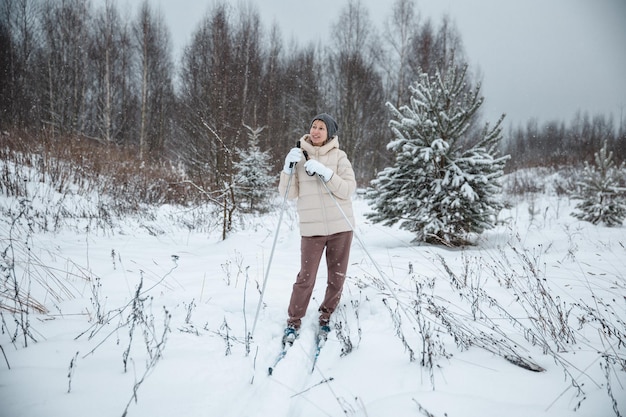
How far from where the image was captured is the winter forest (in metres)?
1.68

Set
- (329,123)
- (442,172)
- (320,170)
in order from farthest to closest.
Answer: (442,172), (329,123), (320,170)

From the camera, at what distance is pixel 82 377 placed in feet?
5.60

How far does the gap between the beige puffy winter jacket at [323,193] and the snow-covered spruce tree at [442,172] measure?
2.75m

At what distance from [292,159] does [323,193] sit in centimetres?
43

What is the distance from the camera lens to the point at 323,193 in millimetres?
2670

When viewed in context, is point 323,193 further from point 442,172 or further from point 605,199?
point 605,199

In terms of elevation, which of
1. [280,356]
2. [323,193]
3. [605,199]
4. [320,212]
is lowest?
[280,356]

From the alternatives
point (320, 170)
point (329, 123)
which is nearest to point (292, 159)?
point (320, 170)

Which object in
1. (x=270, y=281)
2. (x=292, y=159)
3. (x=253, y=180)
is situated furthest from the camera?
(x=253, y=180)

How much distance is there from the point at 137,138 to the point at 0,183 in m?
19.7

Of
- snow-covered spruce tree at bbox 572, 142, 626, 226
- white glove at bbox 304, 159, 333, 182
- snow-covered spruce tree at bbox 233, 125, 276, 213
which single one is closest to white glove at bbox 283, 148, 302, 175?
white glove at bbox 304, 159, 333, 182

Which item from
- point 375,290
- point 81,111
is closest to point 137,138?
point 81,111

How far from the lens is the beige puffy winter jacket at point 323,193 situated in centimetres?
264

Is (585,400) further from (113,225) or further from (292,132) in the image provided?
(292,132)
